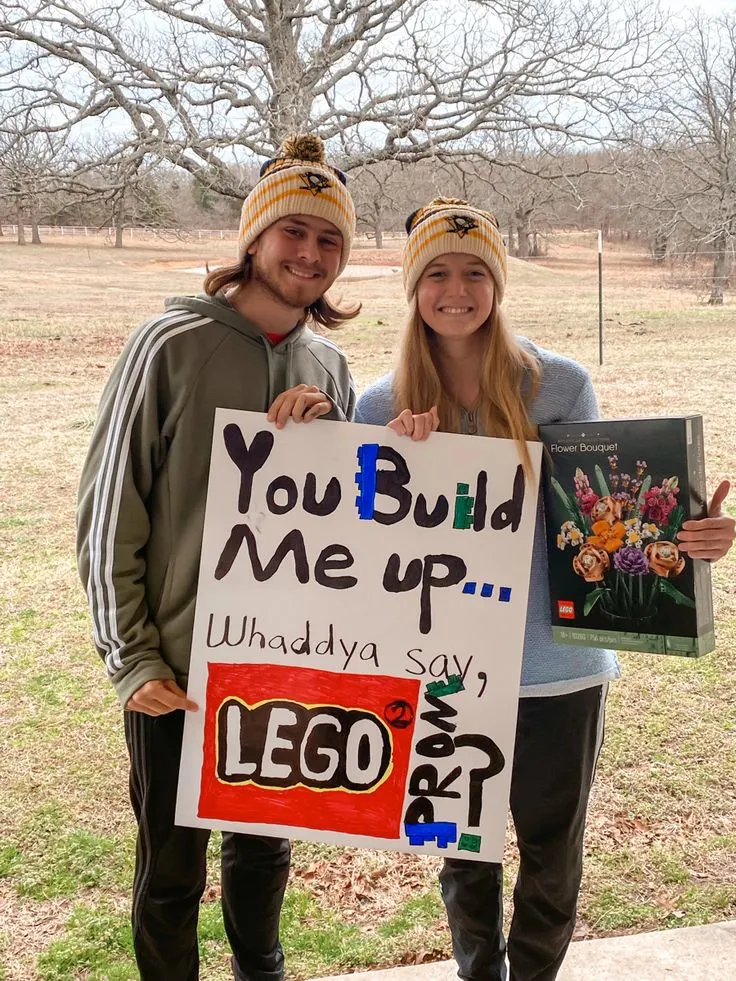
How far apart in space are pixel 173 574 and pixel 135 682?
189 millimetres

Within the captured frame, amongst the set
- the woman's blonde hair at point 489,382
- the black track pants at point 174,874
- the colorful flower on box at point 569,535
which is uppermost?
the woman's blonde hair at point 489,382

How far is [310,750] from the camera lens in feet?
4.62

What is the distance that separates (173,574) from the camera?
1.37 metres

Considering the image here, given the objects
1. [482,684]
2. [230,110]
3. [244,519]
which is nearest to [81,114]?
[230,110]

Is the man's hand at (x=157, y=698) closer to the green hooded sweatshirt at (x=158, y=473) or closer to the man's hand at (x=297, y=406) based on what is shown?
the green hooded sweatshirt at (x=158, y=473)

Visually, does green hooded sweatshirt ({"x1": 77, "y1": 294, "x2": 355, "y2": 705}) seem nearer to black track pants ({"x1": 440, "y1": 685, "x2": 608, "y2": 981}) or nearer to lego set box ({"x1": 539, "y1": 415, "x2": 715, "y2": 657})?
lego set box ({"x1": 539, "y1": 415, "x2": 715, "y2": 657})

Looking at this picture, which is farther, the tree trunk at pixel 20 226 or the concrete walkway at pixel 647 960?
the tree trunk at pixel 20 226

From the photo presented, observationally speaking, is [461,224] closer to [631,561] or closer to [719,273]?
[631,561]

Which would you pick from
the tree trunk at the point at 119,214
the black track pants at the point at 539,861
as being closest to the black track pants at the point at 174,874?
the black track pants at the point at 539,861

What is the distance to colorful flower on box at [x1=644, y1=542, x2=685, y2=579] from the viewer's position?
4.11ft

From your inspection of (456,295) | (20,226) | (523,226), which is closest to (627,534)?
(456,295)

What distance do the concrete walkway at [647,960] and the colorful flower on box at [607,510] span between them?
3.41 feet

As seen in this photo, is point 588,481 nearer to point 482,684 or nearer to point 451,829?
point 482,684

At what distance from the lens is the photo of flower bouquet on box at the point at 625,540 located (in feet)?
4.10
